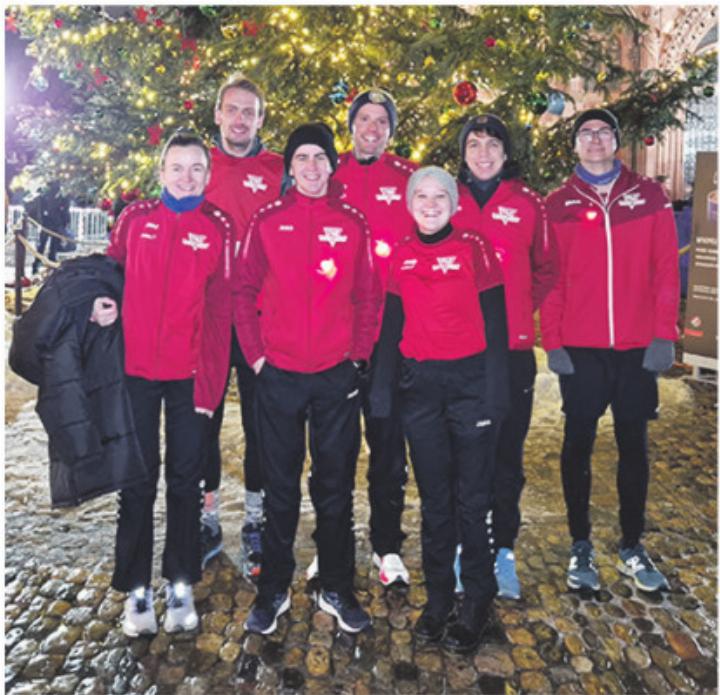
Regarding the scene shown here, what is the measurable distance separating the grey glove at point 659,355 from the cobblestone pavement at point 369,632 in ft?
4.24

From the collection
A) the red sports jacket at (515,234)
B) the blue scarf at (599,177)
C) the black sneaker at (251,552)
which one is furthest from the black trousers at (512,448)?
the black sneaker at (251,552)

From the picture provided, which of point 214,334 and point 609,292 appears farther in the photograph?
point 609,292

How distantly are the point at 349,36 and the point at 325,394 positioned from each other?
468 centimetres

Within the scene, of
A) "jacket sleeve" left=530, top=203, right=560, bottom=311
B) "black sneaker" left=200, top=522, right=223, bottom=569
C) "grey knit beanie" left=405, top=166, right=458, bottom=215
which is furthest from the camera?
"black sneaker" left=200, top=522, right=223, bottom=569

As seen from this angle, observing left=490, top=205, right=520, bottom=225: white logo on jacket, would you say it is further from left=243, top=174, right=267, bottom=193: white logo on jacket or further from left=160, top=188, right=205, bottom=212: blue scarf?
left=160, top=188, right=205, bottom=212: blue scarf

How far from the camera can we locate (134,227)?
3230mm

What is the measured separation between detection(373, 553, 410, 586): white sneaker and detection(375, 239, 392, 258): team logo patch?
1.75 meters

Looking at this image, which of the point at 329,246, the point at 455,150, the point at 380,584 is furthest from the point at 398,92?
the point at 380,584

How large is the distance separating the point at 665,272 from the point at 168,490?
2.93 metres

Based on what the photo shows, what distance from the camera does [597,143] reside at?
3602 mm

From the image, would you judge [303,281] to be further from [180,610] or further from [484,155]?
[180,610]

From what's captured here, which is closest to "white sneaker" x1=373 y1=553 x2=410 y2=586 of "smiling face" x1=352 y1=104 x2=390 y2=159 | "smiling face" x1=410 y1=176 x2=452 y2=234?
"smiling face" x1=410 y1=176 x2=452 y2=234

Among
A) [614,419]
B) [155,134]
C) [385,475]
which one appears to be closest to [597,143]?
[614,419]

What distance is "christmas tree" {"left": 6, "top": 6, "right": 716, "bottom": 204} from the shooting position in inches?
226
